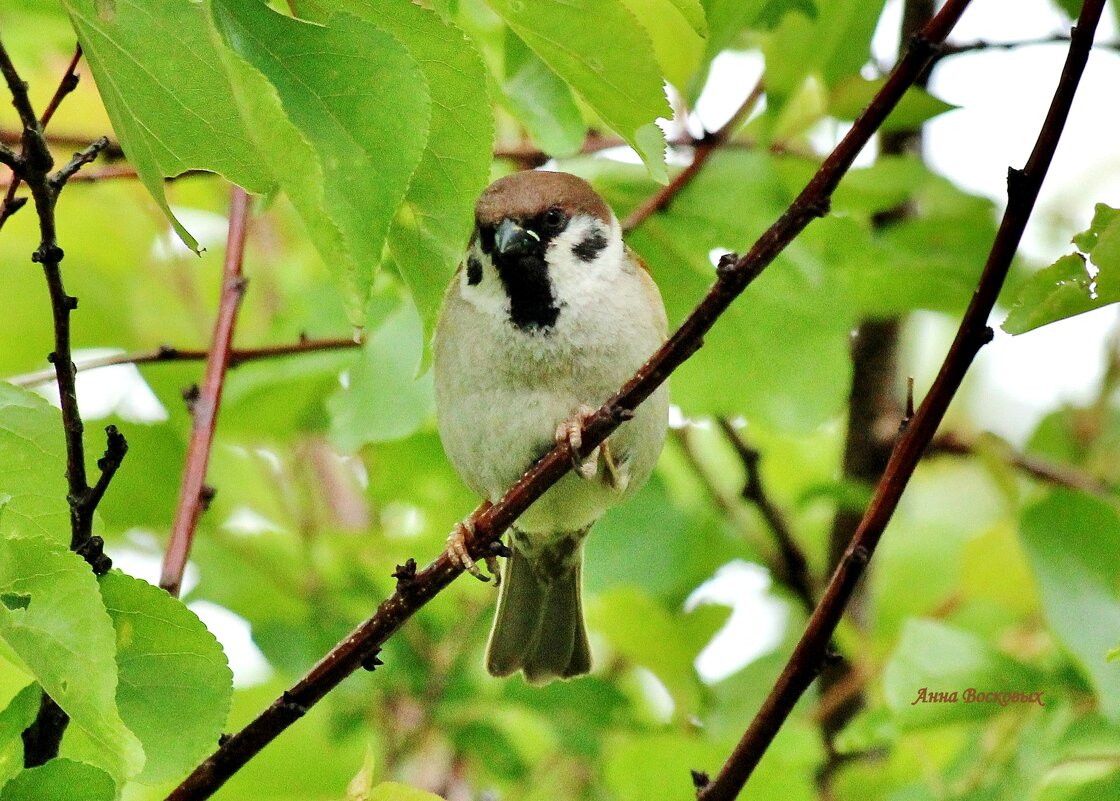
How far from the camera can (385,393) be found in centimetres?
262

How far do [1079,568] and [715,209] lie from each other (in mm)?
965

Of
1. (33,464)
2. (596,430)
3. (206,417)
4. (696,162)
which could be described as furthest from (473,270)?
(33,464)

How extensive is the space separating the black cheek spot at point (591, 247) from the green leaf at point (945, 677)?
37.5 inches

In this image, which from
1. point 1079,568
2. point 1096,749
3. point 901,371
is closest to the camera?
point 1096,749

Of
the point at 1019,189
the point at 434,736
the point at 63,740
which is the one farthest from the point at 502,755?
the point at 1019,189

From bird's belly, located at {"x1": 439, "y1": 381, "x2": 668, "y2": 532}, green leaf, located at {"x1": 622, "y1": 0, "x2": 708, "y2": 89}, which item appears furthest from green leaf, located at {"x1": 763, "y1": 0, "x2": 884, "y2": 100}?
bird's belly, located at {"x1": 439, "y1": 381, "x2": 668, "y2": 532}

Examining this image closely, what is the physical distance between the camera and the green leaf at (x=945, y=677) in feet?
7.83

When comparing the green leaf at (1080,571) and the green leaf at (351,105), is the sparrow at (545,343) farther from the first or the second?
the green leaf at (351,105)

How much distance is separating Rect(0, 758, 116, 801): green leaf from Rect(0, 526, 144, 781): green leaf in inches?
5.1

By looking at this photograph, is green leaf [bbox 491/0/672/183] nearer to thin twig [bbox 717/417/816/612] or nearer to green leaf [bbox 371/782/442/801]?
green leaf [bbox 371/782/442/801]

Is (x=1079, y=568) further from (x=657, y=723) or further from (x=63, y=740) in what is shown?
(x=63, y=740)

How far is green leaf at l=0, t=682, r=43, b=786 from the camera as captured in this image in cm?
159

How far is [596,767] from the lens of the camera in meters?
3.48

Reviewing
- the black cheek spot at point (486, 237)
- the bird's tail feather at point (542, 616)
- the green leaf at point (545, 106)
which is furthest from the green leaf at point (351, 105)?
the bird's tail feather at point (542, 616)
